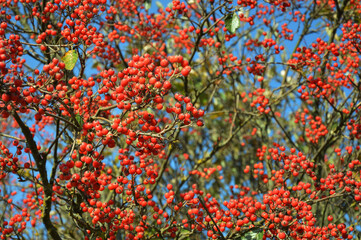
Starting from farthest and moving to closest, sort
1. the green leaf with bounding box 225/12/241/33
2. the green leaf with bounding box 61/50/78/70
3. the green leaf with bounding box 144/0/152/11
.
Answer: the green leaf with bounding box 144/0/152/11 → the green leaf with bounding box 225/12/241/33 → the green leaf with bounding box 61/50/78/70

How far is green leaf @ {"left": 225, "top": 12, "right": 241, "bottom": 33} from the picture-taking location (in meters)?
5.18

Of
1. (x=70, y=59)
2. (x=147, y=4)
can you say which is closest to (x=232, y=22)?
(x=70, y=59)

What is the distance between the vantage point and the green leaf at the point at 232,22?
5184 mm

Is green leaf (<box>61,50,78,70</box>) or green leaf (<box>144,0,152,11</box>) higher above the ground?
green leaf (<box>144,0,152,11</box>)

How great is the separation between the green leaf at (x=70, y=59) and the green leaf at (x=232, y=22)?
2376mm

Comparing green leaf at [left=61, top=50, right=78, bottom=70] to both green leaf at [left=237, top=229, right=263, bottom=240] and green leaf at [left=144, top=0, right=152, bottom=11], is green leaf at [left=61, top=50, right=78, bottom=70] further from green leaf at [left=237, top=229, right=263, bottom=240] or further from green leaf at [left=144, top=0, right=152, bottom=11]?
green leaf at [left=144, top=0, right=152, bottom=11]

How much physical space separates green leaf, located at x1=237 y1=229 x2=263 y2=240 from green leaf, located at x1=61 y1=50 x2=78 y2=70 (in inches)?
111

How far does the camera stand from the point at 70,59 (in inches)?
152

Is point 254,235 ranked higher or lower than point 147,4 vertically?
lower

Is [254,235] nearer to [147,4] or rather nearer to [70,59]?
[70,59]

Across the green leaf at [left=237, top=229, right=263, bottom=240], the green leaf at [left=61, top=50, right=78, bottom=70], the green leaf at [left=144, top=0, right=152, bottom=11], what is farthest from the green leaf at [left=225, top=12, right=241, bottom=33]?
the green leaf at [left=144, top=0, right=152, bottom=11]

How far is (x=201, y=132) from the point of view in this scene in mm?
10578

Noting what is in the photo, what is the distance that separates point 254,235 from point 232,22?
3.01 meters

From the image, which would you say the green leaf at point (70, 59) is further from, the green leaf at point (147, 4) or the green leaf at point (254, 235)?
the green leaf at point (147, 4)
